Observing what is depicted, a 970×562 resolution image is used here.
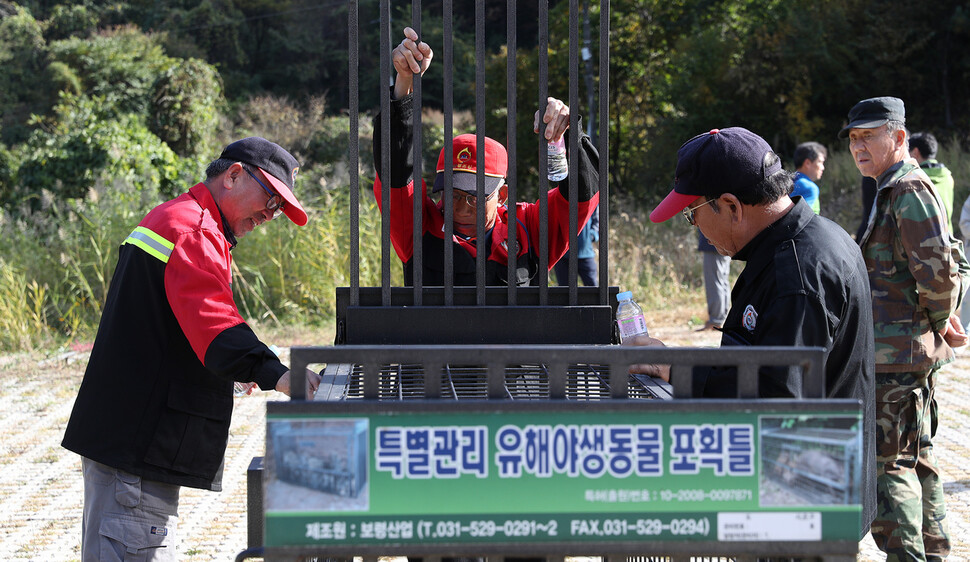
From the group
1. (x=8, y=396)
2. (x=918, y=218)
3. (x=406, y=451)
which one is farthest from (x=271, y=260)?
(x=406, y=451)

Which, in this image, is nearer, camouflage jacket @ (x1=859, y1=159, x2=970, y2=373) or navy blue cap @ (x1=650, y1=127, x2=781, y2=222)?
navy blue cap @ (x1=650, y1=127, x2=781, y2=222)

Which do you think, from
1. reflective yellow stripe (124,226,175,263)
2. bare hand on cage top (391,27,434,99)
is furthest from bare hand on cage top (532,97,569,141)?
reflective yellow stripe (124,226,175,263)

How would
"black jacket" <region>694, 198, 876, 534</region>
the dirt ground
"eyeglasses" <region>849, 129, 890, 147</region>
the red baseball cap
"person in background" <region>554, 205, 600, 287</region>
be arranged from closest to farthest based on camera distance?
"black jacket" <region>694, 198, 876, 534</region>
the red baseball cap
"eyeglasses" <region>849, 129, 890, 147</region>
the dirt ground
"person in background" <region>554, 205, 600, 287</region>

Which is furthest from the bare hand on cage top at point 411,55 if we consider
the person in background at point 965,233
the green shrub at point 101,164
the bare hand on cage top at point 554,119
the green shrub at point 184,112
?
the green shrub at point 184,112

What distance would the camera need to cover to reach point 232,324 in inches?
97.0

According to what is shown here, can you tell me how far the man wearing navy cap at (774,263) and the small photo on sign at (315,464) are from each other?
2.74ft

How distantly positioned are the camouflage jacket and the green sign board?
2034 mm

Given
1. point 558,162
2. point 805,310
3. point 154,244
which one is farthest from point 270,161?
point 805,310

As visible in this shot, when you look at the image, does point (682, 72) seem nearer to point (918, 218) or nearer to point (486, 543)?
point (918, 218)

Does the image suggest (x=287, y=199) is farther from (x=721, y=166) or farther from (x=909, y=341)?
(x=909, y=341)

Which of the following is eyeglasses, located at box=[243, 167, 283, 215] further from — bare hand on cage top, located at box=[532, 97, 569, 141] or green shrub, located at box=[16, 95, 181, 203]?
green shrub, located at box=[16, 95, 181, 203]

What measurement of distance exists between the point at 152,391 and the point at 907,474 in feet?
8.82

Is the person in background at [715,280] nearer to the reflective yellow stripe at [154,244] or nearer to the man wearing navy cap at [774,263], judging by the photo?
the man wearing navy cap at [774,263]

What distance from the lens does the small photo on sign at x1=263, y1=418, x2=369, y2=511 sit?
1.57 m
